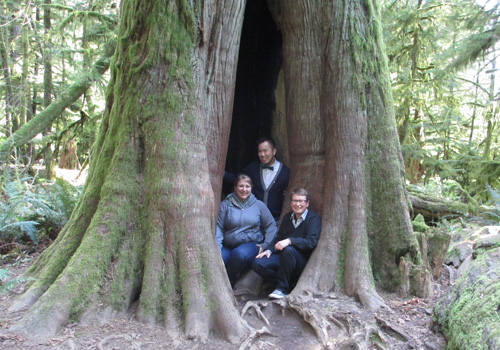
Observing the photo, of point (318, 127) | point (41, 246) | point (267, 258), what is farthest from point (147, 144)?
point (41, 246)

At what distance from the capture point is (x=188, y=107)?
408 centimetres

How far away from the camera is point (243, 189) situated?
5.06 meters

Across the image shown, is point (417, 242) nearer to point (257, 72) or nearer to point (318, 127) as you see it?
point (318, 127)

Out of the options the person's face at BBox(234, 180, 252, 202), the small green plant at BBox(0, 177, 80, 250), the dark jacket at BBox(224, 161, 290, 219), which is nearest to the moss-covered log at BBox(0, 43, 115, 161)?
the small green plant at BBox(0, 177, 80, 250)

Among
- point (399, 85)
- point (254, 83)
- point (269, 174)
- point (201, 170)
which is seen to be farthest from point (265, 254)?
point (399, 85)

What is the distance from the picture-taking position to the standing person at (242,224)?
5.03m

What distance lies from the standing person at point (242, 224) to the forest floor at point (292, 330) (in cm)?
68

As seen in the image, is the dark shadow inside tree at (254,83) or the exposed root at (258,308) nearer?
the exposed root at (258,308)

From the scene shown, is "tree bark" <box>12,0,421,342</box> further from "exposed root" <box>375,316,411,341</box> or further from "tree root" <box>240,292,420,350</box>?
"exposed root" <box>375,316,411,341</box>

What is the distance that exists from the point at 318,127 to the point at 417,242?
196 cm

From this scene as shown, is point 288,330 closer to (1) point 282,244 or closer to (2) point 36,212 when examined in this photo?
(1) point 282,244

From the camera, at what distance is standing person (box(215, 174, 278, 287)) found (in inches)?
198

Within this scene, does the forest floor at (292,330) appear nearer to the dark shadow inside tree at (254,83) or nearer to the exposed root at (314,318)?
the exposed root at (314,318)

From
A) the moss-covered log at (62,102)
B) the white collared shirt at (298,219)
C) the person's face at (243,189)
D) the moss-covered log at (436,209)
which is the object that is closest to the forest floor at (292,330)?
the white collared shirt at (298,219)
